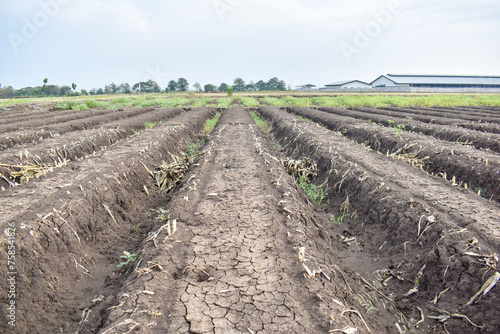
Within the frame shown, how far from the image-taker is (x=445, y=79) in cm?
6944

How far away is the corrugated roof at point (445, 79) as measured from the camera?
68269 mm

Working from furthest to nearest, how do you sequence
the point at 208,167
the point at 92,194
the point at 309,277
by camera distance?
the point at 208,167 → the point at 92,194 → the point at 309,277

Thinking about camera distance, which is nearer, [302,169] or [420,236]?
[420,236]

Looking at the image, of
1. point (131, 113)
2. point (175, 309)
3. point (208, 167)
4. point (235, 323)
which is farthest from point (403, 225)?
point (131, 113)

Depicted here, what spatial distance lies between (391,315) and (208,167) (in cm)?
453

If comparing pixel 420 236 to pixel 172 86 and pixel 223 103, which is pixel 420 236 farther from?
pixel 172 86

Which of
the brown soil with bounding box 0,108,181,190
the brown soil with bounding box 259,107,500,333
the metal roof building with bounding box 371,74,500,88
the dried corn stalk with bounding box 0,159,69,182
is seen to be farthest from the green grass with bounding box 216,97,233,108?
the metal roof building with bounding box 371,74,500,88

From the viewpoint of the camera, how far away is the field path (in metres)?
2.42

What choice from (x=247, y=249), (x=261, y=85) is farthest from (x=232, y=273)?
(x=261, y=85)

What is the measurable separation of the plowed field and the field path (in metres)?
0.01

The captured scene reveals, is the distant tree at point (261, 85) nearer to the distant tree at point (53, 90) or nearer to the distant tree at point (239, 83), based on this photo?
the distant tree at point (239, 83)

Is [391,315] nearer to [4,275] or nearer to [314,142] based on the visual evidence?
[4,275]

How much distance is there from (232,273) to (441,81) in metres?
81.1

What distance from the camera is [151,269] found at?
122 inches
